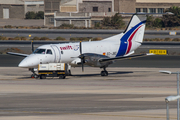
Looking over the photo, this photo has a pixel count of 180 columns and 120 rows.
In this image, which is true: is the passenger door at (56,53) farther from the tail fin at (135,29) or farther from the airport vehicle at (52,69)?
the tail fin at (135,29)

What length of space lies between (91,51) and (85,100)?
13.3 m

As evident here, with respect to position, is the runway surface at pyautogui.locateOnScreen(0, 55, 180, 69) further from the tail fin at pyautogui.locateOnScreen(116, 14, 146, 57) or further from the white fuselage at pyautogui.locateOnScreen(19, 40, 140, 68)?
the white fuselage at pyautogui.locateOnScreen(19, 40, 140, 68)

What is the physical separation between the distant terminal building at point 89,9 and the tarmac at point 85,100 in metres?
72.8

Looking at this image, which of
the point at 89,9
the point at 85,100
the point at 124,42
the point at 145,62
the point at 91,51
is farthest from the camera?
the point at 89,9

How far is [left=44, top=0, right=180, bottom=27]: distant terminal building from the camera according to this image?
323 ft

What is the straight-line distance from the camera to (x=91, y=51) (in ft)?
102

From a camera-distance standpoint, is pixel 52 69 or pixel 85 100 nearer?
pixel 85 100

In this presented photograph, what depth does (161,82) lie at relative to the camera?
2645cm

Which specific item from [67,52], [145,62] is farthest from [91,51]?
[145,62]

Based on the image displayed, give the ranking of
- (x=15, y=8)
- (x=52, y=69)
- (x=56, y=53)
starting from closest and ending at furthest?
1. (x=52, y=69)
2. (x=56, y=53)
3. (x=15, y=8)

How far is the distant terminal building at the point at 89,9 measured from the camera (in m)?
98.6

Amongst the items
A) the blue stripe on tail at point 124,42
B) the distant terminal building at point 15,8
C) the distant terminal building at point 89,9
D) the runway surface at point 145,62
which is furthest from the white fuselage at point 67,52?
the distant terminal building at point 15,8

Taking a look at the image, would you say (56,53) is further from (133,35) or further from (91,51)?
(133,35)

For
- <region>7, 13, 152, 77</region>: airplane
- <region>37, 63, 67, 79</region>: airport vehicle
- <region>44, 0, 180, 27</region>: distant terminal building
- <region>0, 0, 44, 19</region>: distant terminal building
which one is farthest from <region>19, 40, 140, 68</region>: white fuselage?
<region>0, 0, 44, 19</region>: distant terminal building
